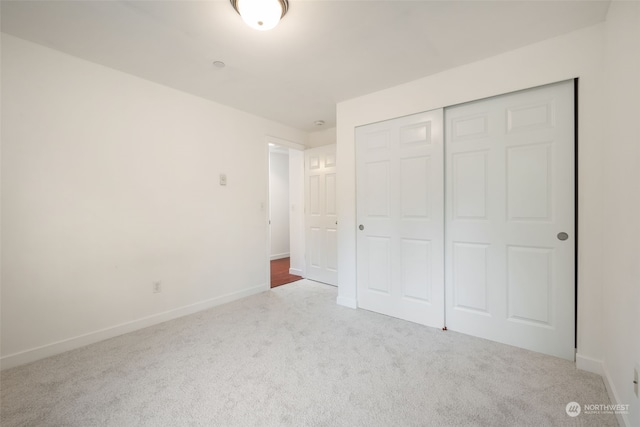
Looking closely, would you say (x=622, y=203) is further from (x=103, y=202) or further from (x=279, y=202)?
(x=279, y=202)

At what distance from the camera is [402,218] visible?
2.72 m

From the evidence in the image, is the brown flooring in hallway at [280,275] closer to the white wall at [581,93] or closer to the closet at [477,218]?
the closet at [477,218]

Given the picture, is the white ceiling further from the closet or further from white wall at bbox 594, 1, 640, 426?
the closet

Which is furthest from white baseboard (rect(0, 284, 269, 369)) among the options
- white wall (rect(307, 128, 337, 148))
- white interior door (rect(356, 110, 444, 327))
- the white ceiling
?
white wall (rect(307, 128, 337, 148))

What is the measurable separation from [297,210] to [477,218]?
2896 millimetres

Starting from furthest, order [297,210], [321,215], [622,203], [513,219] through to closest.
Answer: [297,210], [321,215], [513,219], [622,203]

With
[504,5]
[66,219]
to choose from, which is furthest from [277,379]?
[504,5]

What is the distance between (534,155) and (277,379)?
2528 mm

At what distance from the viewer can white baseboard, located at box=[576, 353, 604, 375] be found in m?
1.79

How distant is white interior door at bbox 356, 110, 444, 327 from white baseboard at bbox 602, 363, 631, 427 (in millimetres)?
1055

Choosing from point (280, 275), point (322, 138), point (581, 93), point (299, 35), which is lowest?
point (280, 275)

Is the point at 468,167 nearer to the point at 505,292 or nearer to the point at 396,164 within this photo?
the point at 396,164

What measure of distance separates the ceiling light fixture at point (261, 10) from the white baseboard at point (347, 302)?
2.72 m

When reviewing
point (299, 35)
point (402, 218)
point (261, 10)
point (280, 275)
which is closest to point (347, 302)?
point (402, 218)
